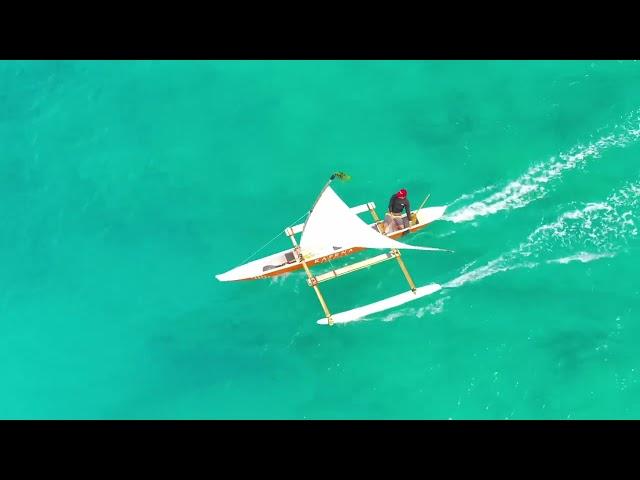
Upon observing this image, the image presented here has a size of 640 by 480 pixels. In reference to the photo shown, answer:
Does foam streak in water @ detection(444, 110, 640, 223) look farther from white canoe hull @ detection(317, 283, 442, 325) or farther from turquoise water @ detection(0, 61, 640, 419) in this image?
white canoe hull @ detection(317, 283, 442, 325)

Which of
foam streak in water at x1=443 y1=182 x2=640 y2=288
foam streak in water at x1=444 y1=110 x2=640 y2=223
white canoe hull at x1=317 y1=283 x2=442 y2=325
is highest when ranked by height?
foam streak in water at x1=444 y1=110 x2=640 y2=223

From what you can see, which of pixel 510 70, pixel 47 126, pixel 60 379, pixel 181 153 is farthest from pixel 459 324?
pixel 47 126

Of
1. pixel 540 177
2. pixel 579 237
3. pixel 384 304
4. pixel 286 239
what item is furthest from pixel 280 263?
pixel 579 237

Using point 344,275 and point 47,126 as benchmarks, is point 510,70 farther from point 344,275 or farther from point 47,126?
point 47,126

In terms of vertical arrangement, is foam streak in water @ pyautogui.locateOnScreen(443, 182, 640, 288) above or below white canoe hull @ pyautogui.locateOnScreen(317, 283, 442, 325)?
below

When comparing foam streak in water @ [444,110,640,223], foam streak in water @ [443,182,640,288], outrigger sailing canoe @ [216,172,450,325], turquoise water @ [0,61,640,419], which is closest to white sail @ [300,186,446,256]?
outrigger sailing canoe @ [216,172,450,325]

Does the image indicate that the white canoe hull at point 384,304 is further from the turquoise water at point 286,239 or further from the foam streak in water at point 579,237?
the foam streak in water at point 579,237

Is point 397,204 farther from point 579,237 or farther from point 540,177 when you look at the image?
point 579,237

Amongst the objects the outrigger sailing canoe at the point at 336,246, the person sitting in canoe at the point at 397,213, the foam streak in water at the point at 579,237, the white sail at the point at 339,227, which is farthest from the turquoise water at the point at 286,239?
the white sail at the point at 339,227
